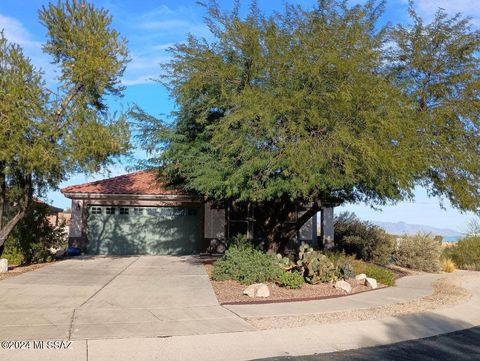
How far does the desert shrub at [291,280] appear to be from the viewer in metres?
13.2

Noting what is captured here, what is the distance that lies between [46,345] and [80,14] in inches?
459

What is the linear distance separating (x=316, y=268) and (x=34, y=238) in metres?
10.6

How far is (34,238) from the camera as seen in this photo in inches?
722

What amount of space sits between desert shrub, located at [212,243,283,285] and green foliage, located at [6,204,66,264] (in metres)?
7.33

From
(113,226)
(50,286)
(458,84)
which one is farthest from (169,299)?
(113,226)

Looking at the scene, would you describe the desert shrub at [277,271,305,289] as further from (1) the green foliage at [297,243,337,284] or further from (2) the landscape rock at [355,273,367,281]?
(2) the landscape rock at [355,273,367,281]

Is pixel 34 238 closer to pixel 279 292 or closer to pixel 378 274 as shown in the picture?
pixel 279 292

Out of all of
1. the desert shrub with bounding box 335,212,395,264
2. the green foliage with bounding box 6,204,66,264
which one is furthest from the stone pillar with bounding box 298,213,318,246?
the green foliage with bounding box 6,204,66,264

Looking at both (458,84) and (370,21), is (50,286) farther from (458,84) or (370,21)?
(458,84)

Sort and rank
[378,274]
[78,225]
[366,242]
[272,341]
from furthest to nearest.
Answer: [78,225]
[366,242]
[378,274]
[272,341]

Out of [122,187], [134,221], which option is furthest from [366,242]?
[122,187]

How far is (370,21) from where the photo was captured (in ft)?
45.9

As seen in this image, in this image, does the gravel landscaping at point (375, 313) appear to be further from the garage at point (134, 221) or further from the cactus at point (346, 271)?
the garage at point (134, 221)

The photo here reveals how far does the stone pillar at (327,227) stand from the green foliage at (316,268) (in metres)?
9.66
